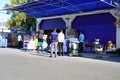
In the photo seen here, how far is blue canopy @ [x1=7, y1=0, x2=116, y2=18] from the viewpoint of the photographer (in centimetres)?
2432

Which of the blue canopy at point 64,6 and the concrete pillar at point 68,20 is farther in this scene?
the concrete pillar at point 68,20

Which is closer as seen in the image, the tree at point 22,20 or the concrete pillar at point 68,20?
the concrete pillar at point 68,20

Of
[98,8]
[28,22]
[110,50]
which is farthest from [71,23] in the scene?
[28,22]

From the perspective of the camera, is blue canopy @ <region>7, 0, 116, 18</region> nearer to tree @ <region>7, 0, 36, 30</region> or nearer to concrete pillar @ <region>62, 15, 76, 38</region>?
concrete pillar @ <region>62, 15, 76, 38</region>

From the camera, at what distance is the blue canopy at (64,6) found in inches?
957

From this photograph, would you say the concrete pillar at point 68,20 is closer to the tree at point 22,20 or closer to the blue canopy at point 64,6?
the blue canopy at point 64,6

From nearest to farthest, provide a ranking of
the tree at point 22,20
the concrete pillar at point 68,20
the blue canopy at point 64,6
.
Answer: the blue canopy at point 64,6 → the concrete pillar at point 68,20 → the tree at point 22,20

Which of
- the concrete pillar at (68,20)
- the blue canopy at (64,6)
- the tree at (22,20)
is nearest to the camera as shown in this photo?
the blue canopy at (64,6)

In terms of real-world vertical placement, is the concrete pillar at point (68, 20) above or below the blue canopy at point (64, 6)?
below

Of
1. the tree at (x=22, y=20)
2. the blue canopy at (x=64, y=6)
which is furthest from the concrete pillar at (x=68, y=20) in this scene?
the tree at (x=22, y=20)

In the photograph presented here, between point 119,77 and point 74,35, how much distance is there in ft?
52.4

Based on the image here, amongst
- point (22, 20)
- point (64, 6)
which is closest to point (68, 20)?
point (64, 6)

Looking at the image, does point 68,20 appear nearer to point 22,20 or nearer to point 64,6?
point 64,6

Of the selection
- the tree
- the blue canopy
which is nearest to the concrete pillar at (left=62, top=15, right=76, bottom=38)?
the blue canopy
